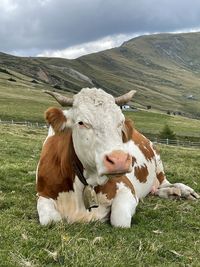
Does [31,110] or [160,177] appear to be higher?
[160,177]

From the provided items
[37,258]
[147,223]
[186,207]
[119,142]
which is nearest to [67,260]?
[37,258]

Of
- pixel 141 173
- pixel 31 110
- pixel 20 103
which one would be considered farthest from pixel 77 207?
pixel 20 103

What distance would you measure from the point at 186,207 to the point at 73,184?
3369 mm

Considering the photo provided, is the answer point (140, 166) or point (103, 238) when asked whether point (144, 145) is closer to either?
point (140, 166)

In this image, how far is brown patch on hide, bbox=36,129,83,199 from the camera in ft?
29.5

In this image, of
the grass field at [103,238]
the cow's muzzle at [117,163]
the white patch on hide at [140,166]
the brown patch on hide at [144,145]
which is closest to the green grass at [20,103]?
the brown patch on hide at [144,145]

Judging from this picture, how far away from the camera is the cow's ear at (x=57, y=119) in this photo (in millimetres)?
8617

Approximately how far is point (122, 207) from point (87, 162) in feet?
4.46

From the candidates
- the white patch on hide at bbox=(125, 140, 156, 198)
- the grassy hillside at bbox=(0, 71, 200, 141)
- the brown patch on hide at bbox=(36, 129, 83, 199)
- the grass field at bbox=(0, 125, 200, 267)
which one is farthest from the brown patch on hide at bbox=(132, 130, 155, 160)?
the grassy hillside at bbox=(0, 71, 200, 141)

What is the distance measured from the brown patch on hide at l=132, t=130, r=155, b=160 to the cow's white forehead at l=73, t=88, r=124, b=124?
4.73 meters

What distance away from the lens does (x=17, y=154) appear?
2116 cm

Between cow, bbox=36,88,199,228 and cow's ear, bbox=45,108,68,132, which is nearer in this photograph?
cow, bbox=36,88,199,228

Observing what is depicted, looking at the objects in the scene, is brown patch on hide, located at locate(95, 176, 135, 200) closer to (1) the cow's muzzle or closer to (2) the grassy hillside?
(1) the cow's muzzle

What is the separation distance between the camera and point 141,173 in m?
12.3
